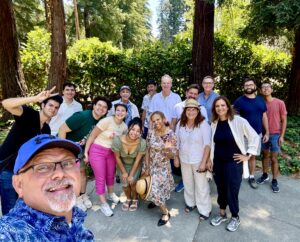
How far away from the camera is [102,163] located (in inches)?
156

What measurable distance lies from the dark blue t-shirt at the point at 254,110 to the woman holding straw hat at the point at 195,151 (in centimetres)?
104

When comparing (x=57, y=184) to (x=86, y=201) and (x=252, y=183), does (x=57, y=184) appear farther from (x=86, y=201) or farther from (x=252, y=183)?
(x=252, y=183)

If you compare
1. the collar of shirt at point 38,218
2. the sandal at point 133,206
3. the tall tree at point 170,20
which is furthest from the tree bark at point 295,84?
Result: the tall tree at point 170,20

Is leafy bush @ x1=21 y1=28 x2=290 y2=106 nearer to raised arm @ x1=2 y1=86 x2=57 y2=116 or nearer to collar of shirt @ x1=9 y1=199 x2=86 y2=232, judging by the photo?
raised arm @ x1=2 y1=86 x2=57 y2=116

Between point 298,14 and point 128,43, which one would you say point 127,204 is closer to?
point 298,14

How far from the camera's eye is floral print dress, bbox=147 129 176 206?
377 centimetres

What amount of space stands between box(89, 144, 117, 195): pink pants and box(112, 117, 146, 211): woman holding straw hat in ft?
0.52

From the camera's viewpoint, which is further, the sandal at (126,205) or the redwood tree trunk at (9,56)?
the redwood tree trunk at (9,56)

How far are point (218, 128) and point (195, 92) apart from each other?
1.07m

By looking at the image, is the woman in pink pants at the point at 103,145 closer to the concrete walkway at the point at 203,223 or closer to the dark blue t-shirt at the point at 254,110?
the concrete walkway at the point at 203,223

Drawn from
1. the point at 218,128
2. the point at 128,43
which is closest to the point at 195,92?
the point at 218,128

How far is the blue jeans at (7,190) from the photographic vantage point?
2.69 m

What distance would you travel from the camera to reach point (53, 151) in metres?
1.39

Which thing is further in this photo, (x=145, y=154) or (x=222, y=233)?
(x=145, y=154)
